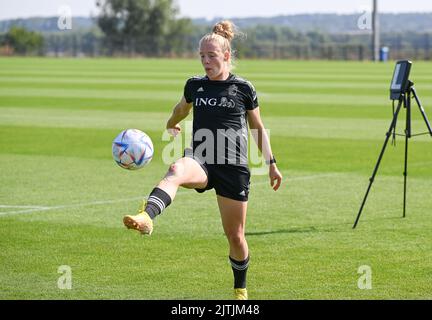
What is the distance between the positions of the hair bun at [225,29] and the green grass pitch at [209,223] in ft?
7.22

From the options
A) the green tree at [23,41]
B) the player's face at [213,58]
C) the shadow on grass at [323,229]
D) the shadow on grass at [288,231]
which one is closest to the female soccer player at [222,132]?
the player's face at [213,58]

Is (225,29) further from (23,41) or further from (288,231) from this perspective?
(23,41)

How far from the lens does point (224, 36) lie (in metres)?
→ 8.30

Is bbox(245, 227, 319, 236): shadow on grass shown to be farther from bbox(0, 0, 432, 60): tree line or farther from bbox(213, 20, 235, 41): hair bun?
bbox(0, 0, 432, 60): tree line

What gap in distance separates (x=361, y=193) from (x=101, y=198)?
3720mm

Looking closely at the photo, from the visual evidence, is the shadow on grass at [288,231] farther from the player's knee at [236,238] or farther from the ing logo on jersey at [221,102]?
the ing logo on jersey at [221,102]

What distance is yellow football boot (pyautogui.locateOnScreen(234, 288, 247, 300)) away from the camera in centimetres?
830

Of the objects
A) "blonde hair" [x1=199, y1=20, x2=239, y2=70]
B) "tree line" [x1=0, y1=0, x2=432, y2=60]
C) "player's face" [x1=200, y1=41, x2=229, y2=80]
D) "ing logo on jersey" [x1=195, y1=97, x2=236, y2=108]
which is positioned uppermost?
"blonde hair" [x1=199, y1=20, x2=239, y2=70]

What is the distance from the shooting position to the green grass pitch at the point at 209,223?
902 cm

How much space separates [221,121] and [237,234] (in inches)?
36.6

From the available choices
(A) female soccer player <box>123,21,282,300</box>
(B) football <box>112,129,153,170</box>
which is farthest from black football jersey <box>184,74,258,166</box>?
(B) football <box>112,129,153,170</box>

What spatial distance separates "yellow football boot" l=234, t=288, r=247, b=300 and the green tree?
10290 centimetres

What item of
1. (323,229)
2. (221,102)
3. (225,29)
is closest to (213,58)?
(221,102)

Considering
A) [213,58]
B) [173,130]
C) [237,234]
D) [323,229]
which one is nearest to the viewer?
[213,58]
